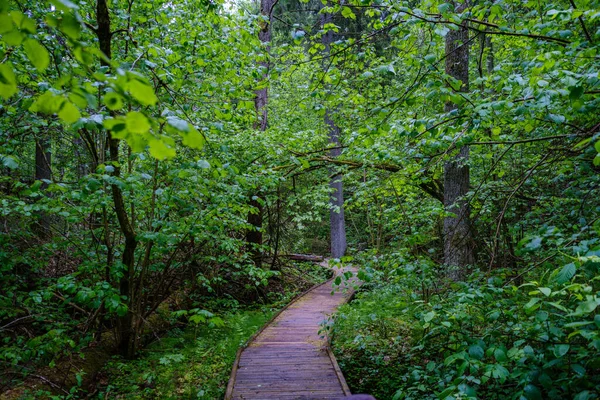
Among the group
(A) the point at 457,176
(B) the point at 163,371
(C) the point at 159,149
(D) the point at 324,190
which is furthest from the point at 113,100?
(D) the point at 324,190

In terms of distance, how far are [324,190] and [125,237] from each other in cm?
509

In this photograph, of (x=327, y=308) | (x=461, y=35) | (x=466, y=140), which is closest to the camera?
(x=466, y=140)

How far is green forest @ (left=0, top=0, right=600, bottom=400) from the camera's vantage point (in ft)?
9.54

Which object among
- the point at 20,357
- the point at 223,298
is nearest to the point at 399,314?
the point at 223,298

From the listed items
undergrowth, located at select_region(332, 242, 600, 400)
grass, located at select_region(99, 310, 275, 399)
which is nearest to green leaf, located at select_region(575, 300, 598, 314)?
undergrowth, located at select_region(332, 242, 600, 400)

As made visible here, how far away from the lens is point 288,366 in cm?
603

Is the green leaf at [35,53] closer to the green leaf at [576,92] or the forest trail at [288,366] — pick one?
the green leaf at [576,92]

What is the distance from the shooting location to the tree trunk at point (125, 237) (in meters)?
4.27

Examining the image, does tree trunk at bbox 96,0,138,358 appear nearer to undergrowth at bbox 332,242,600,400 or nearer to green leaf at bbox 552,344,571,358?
undergrowth at bbox 332,242,600,400

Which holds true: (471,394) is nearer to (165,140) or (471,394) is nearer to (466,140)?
(466,140)

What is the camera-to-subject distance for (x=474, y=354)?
110 inches

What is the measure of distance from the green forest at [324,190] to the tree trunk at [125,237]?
0.09 feet

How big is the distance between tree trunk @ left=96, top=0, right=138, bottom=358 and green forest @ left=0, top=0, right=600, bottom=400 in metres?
0.03

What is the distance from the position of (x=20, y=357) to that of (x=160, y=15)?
4.90 metres
